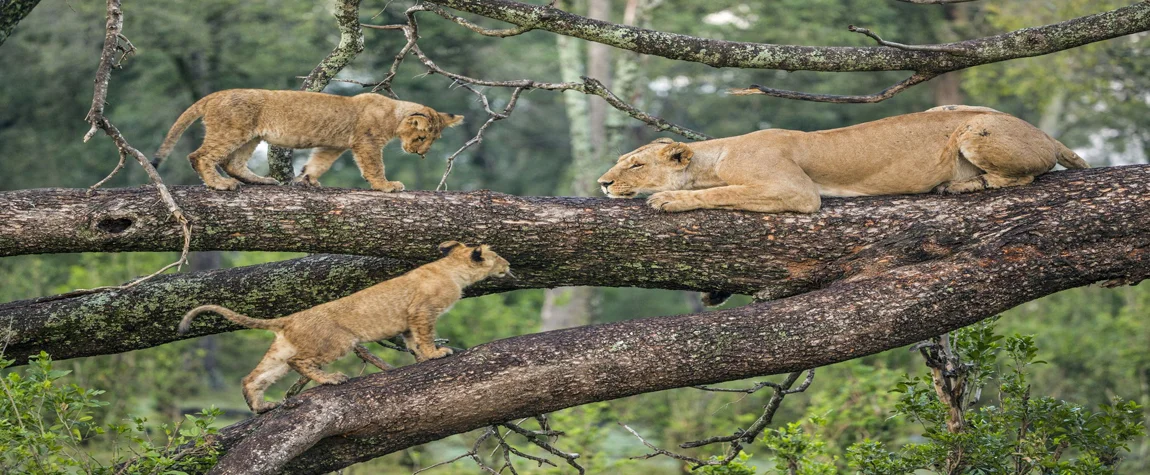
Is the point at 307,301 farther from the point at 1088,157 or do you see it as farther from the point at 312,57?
the point at 1088,157

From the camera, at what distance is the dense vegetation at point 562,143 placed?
12.1 metres

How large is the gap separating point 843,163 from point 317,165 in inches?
127

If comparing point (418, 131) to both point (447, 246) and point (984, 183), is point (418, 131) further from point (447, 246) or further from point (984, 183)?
point (984, 183)

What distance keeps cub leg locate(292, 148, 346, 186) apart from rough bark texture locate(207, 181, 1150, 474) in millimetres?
1777

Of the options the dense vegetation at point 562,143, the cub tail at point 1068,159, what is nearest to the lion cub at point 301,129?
the dense vegetation at point 562,143

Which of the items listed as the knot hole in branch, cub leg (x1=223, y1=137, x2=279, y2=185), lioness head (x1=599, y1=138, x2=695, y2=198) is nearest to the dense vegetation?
lioness head (x1=599, y1=138, x2=695, y2=198)

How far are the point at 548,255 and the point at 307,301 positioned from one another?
1471 mm

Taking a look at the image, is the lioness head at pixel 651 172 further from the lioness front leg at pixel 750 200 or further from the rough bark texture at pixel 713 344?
the rough bark texture at pixel 713 344

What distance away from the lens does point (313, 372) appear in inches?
215

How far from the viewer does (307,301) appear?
6277 mm

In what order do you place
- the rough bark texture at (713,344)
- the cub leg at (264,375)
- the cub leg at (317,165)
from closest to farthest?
the rough bark texture at (713,344) < the cub leg at (264,375) < the cub leg at (317,165)

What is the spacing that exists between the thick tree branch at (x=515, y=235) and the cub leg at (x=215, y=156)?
15cm

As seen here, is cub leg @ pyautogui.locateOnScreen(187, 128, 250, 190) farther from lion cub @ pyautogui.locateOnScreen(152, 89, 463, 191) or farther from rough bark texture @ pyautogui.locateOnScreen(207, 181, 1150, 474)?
rough bark texture @ pyautogui.locateOnScreen(207, 181, 1150, 474)

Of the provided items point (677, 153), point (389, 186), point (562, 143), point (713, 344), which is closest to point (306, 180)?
point (389, 186)
